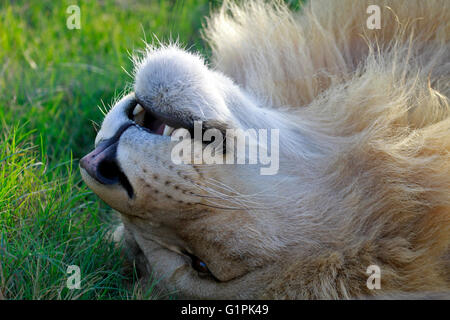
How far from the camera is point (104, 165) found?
2.52 metres

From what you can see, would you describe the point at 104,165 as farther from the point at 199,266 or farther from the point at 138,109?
the point at 199,266

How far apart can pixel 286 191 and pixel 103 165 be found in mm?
734

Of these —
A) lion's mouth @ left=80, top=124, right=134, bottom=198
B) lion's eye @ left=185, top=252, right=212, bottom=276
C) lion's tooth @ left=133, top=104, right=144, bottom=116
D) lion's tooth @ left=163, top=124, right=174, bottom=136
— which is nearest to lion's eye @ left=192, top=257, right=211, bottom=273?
lion's eye @ left=185, top=252, right=212, bottom=276

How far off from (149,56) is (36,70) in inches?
87.5

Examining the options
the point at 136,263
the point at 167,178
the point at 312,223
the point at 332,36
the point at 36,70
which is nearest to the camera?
the point at 167,178

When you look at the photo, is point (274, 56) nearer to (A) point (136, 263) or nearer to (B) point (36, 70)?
(A) point (136, 263)

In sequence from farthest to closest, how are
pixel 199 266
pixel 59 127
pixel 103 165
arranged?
1. pixel 59 127
2. pixel 199 266
3. pixel 103 165

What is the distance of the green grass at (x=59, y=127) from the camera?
292 cm

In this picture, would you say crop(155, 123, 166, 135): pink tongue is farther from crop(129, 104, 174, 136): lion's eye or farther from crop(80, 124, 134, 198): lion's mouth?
crop(80, 124, 134, 198): lion's mouth

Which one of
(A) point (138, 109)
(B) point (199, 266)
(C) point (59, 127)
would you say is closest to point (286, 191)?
(B) point (199, 266)

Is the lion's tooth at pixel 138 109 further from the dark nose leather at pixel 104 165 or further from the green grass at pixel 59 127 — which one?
the green grass at pixel 59 127

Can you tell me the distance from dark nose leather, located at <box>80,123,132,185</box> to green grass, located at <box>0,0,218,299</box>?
0.54 m
